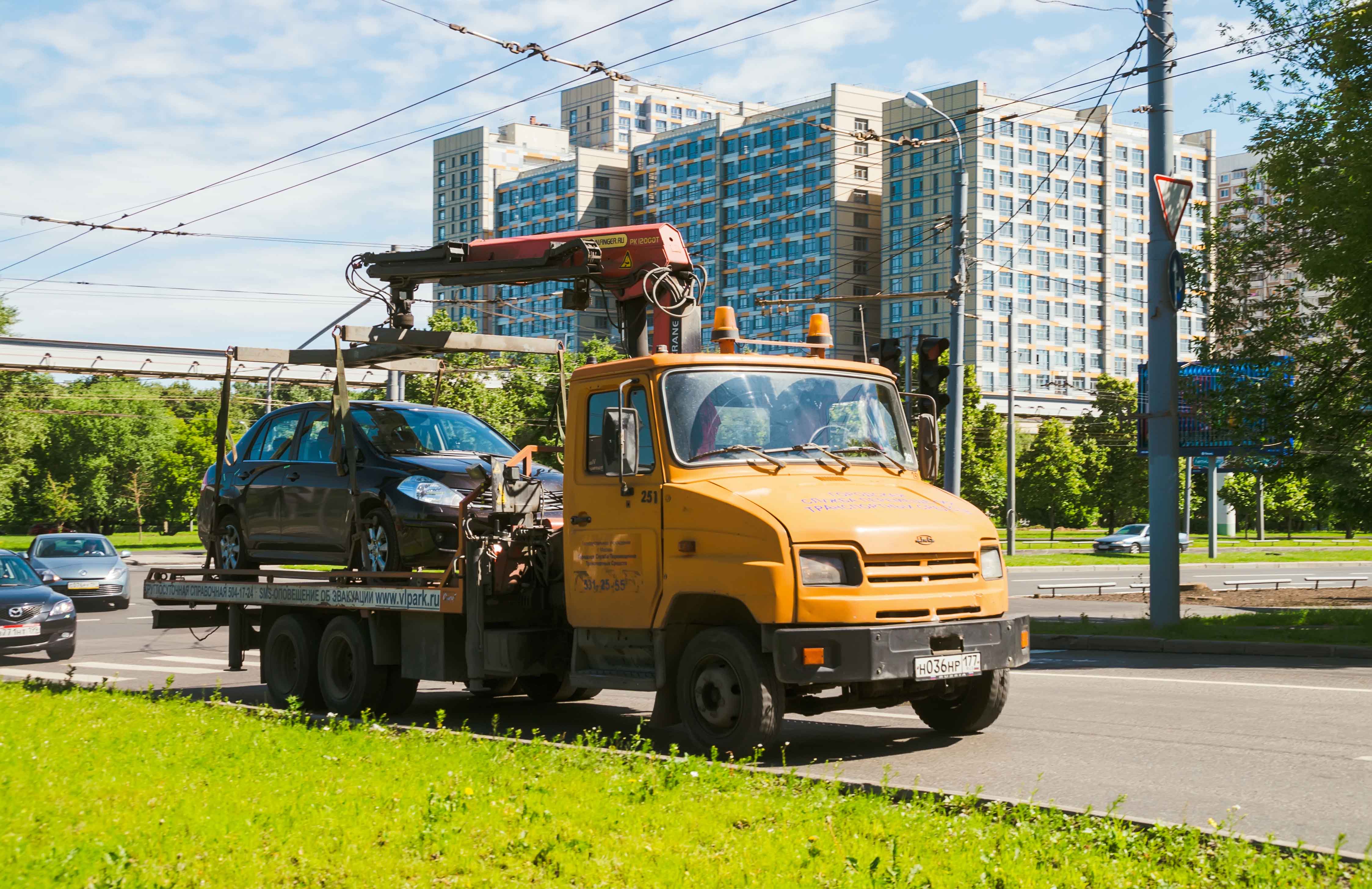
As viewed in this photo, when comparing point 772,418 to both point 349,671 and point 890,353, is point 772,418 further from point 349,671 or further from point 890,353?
point 890,353

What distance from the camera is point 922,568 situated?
27.6 feet

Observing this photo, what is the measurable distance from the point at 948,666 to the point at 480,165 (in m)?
156

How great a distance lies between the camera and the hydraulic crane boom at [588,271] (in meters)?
11.1

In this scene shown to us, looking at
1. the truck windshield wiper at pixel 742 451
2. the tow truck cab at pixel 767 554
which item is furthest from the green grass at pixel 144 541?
the truck windshield wiper at pixel 742 451

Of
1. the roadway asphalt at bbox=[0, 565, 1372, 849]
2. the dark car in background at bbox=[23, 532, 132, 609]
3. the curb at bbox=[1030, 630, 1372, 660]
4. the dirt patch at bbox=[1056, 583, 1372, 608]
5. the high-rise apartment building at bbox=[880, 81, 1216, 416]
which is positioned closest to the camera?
the roadway asphalt at bbox=[0, 565, 1372, 849]

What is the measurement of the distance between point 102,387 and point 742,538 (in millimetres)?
92252

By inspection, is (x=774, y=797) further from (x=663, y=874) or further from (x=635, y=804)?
(x=663, y=874)

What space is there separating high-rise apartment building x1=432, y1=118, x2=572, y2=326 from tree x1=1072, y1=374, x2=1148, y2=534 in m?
86.0

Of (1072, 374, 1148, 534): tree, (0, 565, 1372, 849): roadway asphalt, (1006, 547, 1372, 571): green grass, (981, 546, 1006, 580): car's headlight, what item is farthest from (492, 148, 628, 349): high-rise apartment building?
(981, 546, 1006, 580): car's headlight

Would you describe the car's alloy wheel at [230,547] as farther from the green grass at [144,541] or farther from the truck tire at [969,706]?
the green grass at [144,541]

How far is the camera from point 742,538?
27.0 ft

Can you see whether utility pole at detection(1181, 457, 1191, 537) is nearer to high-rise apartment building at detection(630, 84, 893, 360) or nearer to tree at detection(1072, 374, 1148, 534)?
tree at detection(1072, 374, 1148, 534)

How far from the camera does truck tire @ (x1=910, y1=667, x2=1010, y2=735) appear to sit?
30.7 feet

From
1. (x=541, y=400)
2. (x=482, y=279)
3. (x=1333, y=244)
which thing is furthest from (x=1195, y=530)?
(x=482, y=279)
